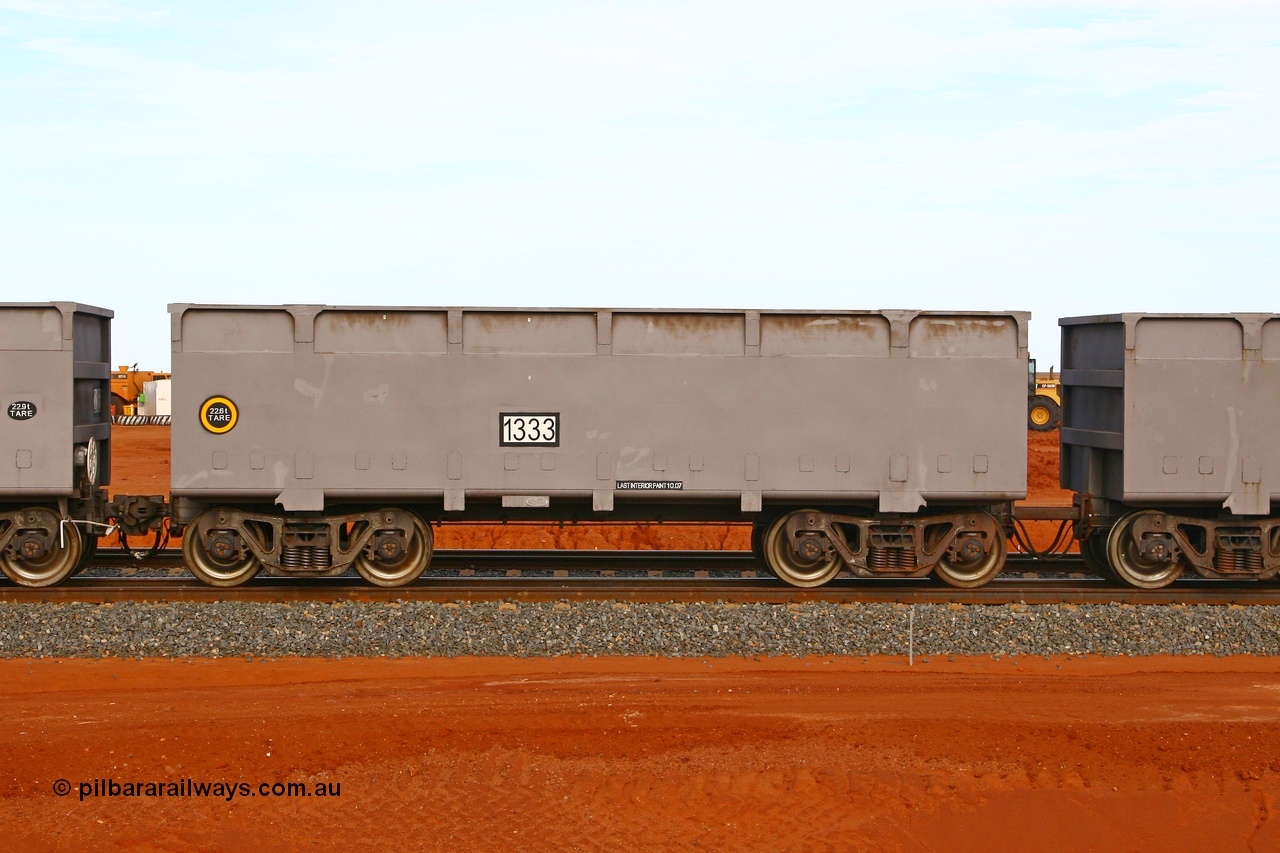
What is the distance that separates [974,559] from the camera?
42.1ft

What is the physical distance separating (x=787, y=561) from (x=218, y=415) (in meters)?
6.47

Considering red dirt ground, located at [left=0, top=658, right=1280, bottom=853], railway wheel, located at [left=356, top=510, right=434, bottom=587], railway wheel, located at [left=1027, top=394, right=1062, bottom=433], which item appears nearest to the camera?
red dirt ground, located at [left=0, top=658, right=1280, bottom=853]

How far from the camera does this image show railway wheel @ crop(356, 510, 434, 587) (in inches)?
493

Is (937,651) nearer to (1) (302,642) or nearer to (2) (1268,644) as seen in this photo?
(2) (1268,644)

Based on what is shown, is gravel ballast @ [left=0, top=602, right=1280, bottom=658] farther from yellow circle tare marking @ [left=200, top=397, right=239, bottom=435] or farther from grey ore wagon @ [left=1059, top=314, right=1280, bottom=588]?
yellow circle tare marking @ [left=200, top=397, right=239, bottom=435]

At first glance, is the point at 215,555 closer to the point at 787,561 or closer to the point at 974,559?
the point at 787,561

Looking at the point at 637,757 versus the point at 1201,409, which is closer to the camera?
the point at 637,757

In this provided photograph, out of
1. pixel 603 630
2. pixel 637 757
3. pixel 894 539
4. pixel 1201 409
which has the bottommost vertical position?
pixel 637 757

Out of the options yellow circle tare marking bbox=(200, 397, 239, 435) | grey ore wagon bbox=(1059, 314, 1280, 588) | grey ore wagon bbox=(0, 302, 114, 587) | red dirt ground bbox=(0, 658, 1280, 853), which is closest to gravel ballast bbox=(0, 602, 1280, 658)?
red dirt ground bbox=(0, 658, 1280, 853)

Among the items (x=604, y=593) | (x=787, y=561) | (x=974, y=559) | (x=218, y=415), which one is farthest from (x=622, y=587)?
(x=218, y=415)

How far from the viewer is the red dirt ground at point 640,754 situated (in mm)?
7055

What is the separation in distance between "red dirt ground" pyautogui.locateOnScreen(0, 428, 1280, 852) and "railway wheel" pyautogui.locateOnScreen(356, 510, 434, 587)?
6.82 feet

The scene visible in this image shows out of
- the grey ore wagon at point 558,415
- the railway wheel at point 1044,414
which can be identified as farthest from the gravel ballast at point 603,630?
the railway wheel at point 1044,414

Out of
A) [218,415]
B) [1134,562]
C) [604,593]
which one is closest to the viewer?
[218,415]
